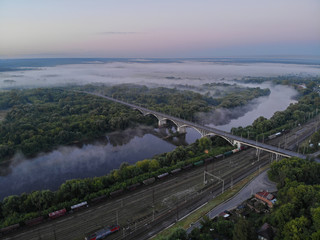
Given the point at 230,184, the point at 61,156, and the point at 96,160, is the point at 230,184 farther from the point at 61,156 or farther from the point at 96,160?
the point at 61,156

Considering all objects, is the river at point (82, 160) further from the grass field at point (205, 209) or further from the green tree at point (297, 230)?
the green tree at point (297, 230)

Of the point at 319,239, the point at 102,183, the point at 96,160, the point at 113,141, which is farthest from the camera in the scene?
the point at 113,141

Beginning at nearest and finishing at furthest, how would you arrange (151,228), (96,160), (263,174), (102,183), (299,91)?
(151,228) < (102,183) < (263,174) < (96,160) < (299,91)

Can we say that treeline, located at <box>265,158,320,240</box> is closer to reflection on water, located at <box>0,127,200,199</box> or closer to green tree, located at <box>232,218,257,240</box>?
green tree, located at <box>232,218,257,240</box>

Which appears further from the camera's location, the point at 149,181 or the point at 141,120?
the point at 141,120

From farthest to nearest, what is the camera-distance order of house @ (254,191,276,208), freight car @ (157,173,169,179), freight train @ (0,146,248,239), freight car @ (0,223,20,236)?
1. freight car @ (157,173,169,179)
2. house @ (254,191,276,208)
3. freight train @ (0,146,248,239)
4. freight car @ (0,223,20,236)

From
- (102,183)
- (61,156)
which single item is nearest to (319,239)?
(102,183)

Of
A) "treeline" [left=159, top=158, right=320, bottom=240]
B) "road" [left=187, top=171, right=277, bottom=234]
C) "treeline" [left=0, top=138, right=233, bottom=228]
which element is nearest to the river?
"treeline" [left=0, top=138, right=233, bottom=228]
